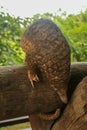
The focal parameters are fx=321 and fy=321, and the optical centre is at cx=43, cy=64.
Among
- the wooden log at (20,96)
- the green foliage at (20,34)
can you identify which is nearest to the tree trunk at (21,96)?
the wooden log at (20,96)

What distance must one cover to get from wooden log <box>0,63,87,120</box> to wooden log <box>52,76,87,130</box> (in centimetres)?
5

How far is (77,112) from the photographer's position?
0.92 metres

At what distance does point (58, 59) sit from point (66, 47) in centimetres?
4

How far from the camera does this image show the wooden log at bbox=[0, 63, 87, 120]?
0.82 meters

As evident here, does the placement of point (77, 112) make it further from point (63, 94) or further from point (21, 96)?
point (21, 96)

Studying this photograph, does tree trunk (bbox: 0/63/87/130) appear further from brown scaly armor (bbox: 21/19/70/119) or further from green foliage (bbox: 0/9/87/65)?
green foliage (bbox: 0/9/87/65)

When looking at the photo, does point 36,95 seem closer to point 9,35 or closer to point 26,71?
point 26,71

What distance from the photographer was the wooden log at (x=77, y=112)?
904 millimetres

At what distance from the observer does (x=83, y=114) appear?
907 millimetres

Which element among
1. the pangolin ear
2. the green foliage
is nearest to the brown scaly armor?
the pangolin ear

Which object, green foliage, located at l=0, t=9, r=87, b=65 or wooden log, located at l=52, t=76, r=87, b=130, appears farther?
green foliage, located at l=0, t=9, r=87, b=65

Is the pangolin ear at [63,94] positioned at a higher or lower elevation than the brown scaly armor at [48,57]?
lower

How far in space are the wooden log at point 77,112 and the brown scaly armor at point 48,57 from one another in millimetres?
32

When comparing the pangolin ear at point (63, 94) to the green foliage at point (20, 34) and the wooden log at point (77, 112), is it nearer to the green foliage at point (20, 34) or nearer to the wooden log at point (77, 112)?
the wooden log at point (77, 112)
